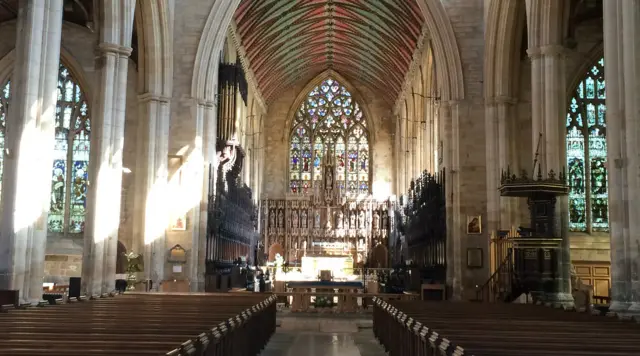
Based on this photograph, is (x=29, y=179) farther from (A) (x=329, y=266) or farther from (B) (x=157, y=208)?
(A) (x=329, y=266)

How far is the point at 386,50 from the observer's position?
32562mm

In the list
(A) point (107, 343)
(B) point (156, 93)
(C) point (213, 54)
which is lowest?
(A) point (107, 343)

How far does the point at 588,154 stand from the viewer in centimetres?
2097

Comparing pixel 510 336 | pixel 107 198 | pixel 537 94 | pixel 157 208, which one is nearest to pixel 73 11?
pixel 157 208

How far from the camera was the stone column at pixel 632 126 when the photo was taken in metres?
9.15

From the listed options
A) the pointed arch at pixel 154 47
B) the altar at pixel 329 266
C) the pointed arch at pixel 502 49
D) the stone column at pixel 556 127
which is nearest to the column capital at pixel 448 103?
the pointed arch at pixel 502 49

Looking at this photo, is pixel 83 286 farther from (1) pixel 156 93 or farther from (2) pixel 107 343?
(2) pixel 107 343

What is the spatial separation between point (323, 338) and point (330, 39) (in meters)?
24.5

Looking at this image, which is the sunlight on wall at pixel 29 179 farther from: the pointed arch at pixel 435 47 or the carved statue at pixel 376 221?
the carved statue at pixel 376 221

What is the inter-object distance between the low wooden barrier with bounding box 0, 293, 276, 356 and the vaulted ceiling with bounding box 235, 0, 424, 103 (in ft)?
63.2

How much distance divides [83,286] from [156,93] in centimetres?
631

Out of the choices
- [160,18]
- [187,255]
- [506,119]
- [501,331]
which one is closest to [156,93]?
[160,18]

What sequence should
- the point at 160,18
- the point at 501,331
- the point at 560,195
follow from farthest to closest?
the point at 160,18 < the point at 560,195 < the point at 501,331

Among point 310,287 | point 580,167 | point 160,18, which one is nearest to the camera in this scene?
point 310,287
